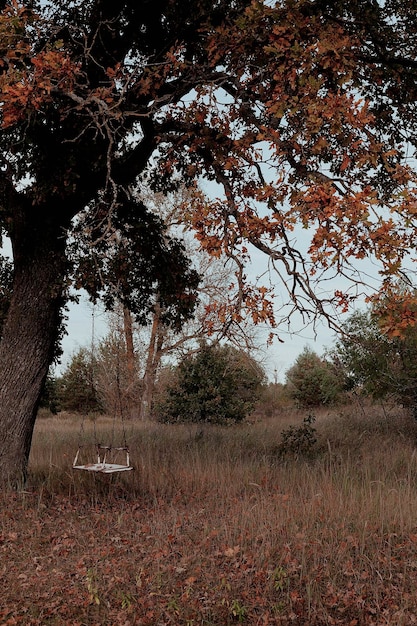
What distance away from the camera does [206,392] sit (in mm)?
18109

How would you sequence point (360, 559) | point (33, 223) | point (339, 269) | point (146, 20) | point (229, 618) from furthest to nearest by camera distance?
point (146, 20) → point (33, 223) → point (339, 269) → point (360, 559) → point (229, 618)

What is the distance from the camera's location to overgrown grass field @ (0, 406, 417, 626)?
505 cm

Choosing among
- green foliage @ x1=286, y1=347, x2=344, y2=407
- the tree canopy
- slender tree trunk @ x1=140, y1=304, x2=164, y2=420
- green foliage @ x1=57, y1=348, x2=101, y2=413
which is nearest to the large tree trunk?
the tree canopy

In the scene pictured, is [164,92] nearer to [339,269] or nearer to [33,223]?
[33,223]

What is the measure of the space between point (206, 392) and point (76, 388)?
10.0 m

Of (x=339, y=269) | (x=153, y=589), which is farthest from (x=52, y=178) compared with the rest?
(x=153, y=589)

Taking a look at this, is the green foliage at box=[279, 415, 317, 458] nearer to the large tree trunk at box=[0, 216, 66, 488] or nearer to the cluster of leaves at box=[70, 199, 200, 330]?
Answer: the cluster of leaves at box=[70, 199, 200, 330]

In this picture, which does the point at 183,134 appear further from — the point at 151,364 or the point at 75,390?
the point at 75,390

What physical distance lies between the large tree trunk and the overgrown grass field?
20.8 inches

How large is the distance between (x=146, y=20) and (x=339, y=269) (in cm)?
591

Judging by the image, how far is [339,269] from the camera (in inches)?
255

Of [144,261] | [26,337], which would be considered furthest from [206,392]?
[26,337]

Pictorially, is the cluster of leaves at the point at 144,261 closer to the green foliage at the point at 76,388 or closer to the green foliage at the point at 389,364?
the green foliage at the point at 389,364

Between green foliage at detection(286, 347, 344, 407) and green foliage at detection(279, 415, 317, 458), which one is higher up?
green foliage at detection(286, 347, 344, 407)
